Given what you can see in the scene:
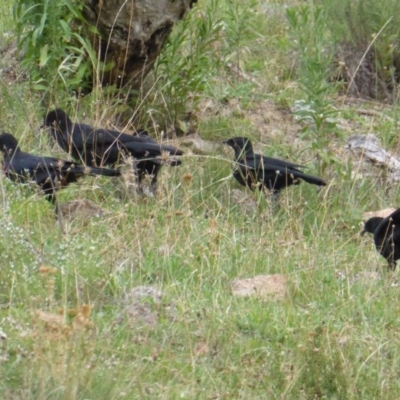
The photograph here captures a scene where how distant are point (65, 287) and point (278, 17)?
29.6ft

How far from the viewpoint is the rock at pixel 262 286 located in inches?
239

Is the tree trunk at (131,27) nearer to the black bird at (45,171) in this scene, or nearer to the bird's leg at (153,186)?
the bird's leg at (153,186)

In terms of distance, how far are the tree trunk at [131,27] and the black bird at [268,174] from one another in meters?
1.66

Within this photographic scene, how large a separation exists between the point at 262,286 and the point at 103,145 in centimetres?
277

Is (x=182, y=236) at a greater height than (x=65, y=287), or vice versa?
(x=65, y=287)

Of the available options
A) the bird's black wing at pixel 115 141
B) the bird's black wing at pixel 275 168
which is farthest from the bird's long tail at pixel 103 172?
the bird's black wing at pixel 275 168

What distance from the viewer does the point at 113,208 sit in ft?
25.7

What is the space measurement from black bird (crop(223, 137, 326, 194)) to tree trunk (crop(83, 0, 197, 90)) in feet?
5.44

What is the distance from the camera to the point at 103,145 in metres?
8.49

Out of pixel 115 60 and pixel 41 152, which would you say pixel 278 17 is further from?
pixel 41 152

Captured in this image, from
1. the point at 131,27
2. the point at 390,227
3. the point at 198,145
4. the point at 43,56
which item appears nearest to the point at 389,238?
the point at 390,227

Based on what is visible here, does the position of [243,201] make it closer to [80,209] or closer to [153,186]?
[153,186]

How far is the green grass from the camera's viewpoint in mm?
4508

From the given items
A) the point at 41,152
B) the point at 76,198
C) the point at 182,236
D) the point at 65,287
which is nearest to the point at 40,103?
the point at 41,152
